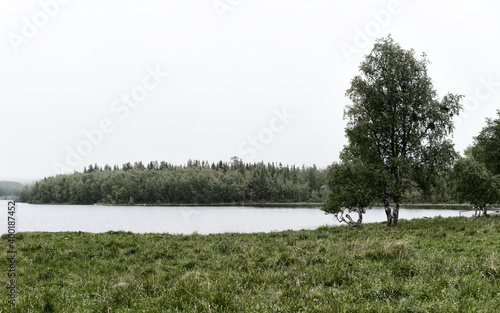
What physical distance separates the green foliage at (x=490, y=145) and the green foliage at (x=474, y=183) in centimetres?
780

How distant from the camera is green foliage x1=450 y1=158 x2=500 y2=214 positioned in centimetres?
3291

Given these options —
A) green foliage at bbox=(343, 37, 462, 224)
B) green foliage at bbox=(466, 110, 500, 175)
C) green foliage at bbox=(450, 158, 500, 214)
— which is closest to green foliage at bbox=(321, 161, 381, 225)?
green foliage at bbox=(343, 37, 462, 224)

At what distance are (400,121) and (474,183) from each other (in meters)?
14.0

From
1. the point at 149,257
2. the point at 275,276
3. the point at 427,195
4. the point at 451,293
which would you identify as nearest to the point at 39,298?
the point at 275,276

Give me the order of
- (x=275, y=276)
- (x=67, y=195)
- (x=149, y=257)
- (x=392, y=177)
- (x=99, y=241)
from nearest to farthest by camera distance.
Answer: (x=275, y=276) → (x=149, y=257) → (x=99, y=241) → (x=392, y=177) → (x=67, y=195)

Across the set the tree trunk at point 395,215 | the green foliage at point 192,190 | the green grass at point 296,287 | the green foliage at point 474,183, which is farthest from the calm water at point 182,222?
the green foliage at point 192,190

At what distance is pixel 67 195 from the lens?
200 meters

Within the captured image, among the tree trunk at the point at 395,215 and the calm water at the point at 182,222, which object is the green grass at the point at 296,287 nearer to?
the tree trunk at the point at 395,215

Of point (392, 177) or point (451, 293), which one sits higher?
point (392, 177)

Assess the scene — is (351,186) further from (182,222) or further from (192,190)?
(192,190)

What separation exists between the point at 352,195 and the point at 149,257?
21.1 metres

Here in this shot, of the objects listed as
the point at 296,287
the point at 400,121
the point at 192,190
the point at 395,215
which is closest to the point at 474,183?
the point at 395,215

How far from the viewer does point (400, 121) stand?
92.9ft

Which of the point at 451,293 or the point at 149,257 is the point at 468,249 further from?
the point at 149,257
